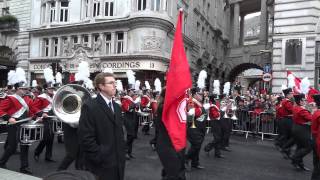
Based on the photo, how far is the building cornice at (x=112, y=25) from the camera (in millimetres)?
27188

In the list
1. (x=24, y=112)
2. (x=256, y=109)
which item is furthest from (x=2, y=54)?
(x=24, y=112)

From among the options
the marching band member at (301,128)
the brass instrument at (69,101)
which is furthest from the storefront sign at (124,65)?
the brass instrument at (69,101)

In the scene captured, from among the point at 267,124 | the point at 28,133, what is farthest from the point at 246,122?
the point at 28,133

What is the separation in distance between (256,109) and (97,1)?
773 inches

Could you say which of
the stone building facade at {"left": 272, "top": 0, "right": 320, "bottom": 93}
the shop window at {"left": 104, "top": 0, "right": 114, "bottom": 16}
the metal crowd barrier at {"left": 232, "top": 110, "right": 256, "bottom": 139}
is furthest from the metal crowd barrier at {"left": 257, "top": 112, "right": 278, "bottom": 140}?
the shop window at {"left": 104, "top": 0, "right": 114, "bottom": 16}

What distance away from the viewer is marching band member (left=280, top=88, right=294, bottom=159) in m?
10.5

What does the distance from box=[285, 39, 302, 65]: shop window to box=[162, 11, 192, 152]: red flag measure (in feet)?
62.6

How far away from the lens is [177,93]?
16.9 feet

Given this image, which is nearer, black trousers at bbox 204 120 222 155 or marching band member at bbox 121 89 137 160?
marching band member at bbox 121 89 137 160

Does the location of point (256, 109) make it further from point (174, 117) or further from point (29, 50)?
point (29, 50)

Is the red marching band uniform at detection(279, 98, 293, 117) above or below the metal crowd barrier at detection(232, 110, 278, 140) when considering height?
above

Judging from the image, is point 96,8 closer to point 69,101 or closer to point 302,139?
point 69,101

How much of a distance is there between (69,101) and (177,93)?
9.91 ft

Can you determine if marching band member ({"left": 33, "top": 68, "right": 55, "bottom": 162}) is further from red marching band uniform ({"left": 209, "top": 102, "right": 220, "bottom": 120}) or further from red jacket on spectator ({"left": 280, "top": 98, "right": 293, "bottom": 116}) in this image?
red jacket on spectator ({"left": 280, "top": 98, "right": 293, "bottom": 116})
